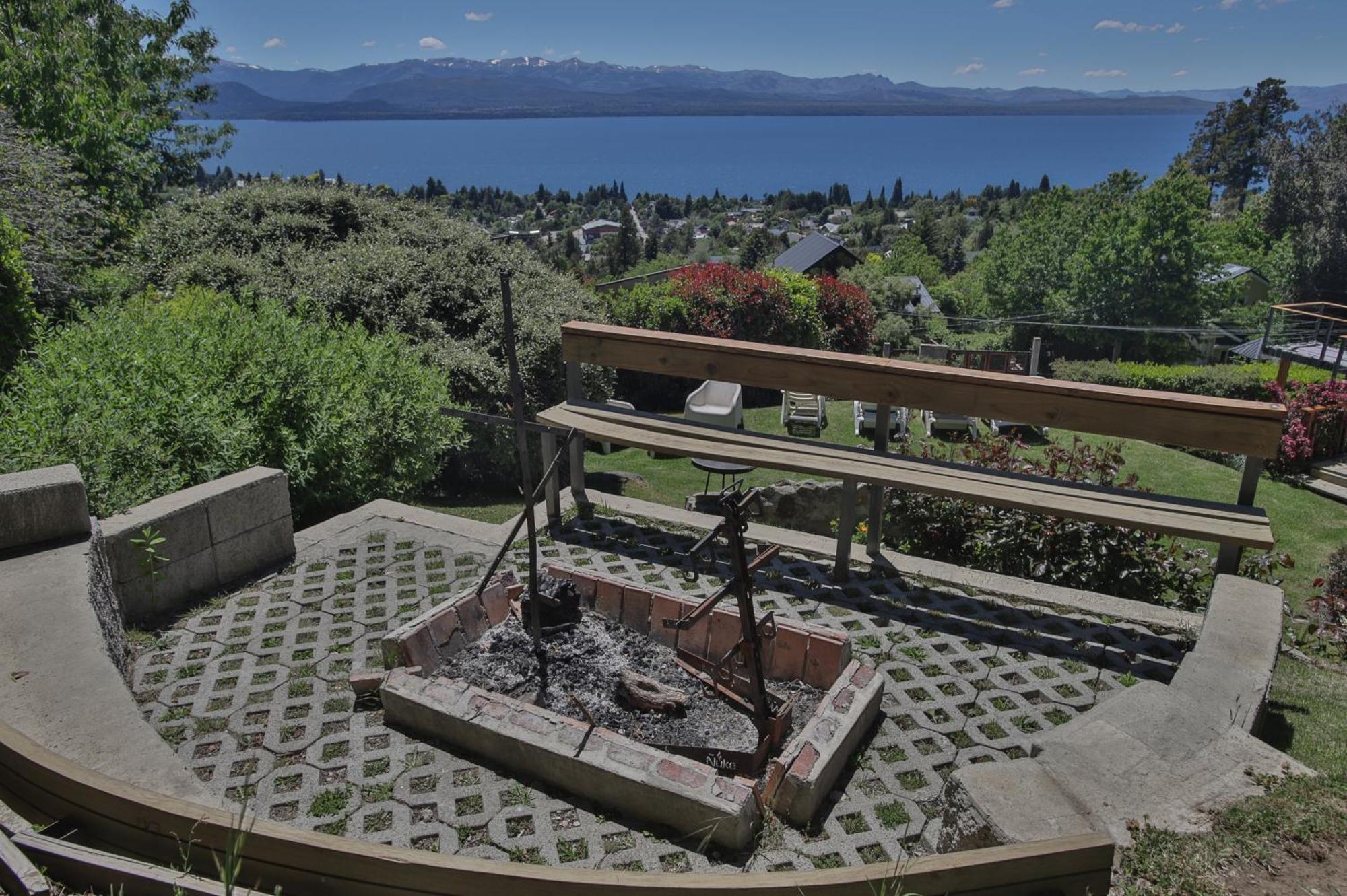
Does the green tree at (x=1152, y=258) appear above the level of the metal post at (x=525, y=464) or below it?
below

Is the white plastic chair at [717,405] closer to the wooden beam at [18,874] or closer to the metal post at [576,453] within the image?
the metal post at [576,453]

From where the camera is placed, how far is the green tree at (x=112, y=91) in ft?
47.1

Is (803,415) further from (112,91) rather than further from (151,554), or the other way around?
(112,91)

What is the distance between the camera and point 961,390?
4.74m

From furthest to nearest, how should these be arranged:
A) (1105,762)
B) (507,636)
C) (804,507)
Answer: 1. (804,507)
2. (507,636)
3. (1105,762)

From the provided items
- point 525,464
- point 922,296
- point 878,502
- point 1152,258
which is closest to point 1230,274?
point 1152,258

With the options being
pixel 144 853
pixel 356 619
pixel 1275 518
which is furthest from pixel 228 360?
pixel 1275 518

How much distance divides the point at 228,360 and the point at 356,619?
8.29ft

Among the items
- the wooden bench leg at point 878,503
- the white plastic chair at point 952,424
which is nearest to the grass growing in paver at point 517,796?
the wooden bench leg at point 878,503

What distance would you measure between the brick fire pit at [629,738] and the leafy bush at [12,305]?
584cm

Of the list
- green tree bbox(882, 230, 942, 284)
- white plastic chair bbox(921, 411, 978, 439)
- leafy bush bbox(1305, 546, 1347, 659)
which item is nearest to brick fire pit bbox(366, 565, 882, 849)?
leafy bush bbox(1305, 546, 1347, 659)

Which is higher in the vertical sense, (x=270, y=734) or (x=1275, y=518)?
(x=270, y=734)

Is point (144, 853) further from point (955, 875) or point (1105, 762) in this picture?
point (1105, 762)

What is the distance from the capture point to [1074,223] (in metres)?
55.6
